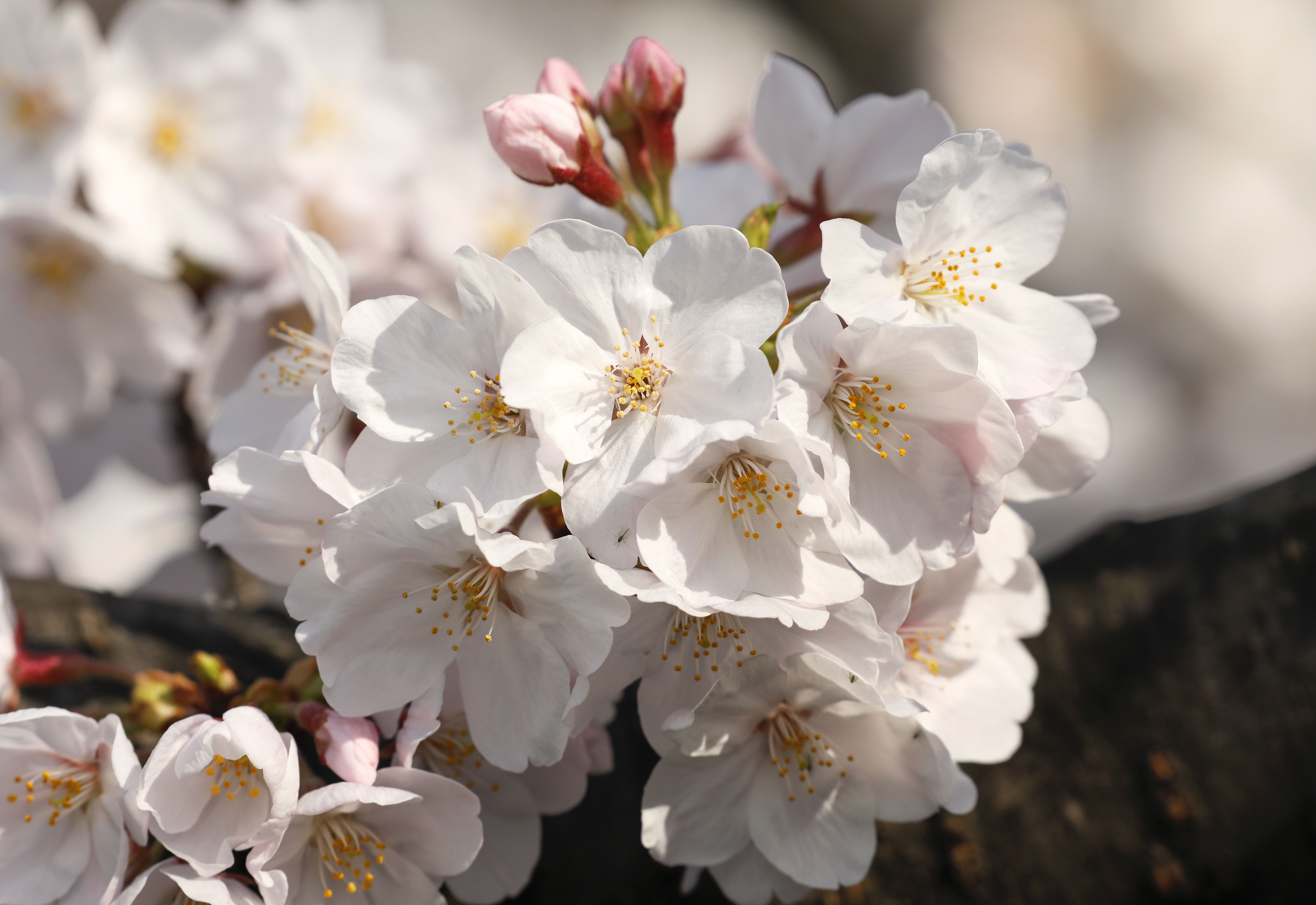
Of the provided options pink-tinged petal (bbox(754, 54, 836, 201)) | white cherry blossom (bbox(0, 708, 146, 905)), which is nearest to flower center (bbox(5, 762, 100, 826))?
white cherry blossom (bbox(0, 708, 146, 905))

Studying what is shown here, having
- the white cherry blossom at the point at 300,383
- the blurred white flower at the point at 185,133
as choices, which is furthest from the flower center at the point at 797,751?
the blurred white flower at the point at 185,133

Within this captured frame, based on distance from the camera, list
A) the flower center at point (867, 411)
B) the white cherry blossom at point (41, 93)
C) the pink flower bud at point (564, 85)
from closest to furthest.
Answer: the flower center at point (867, 411) → the pink flower bud at point (564, 85) → the white cherry blossom at point (41, 93)

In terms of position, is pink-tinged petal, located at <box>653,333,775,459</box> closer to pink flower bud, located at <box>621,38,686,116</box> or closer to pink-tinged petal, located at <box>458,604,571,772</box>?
pink-tinged petal, located at <box>458,604,571,772</box>

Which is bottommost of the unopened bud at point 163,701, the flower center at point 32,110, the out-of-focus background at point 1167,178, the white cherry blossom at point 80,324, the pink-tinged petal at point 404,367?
the out-of-focus background at point 1167,178

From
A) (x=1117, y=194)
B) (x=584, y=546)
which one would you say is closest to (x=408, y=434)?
(x=584, y=546)

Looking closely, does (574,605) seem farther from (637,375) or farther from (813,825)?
(813,825)

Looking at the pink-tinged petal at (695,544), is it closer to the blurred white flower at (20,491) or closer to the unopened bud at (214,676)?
the unopened bud at (214,676)

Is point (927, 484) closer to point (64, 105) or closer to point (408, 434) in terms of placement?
point (408, 434)

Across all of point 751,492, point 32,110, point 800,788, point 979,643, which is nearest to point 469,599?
point 751,492
